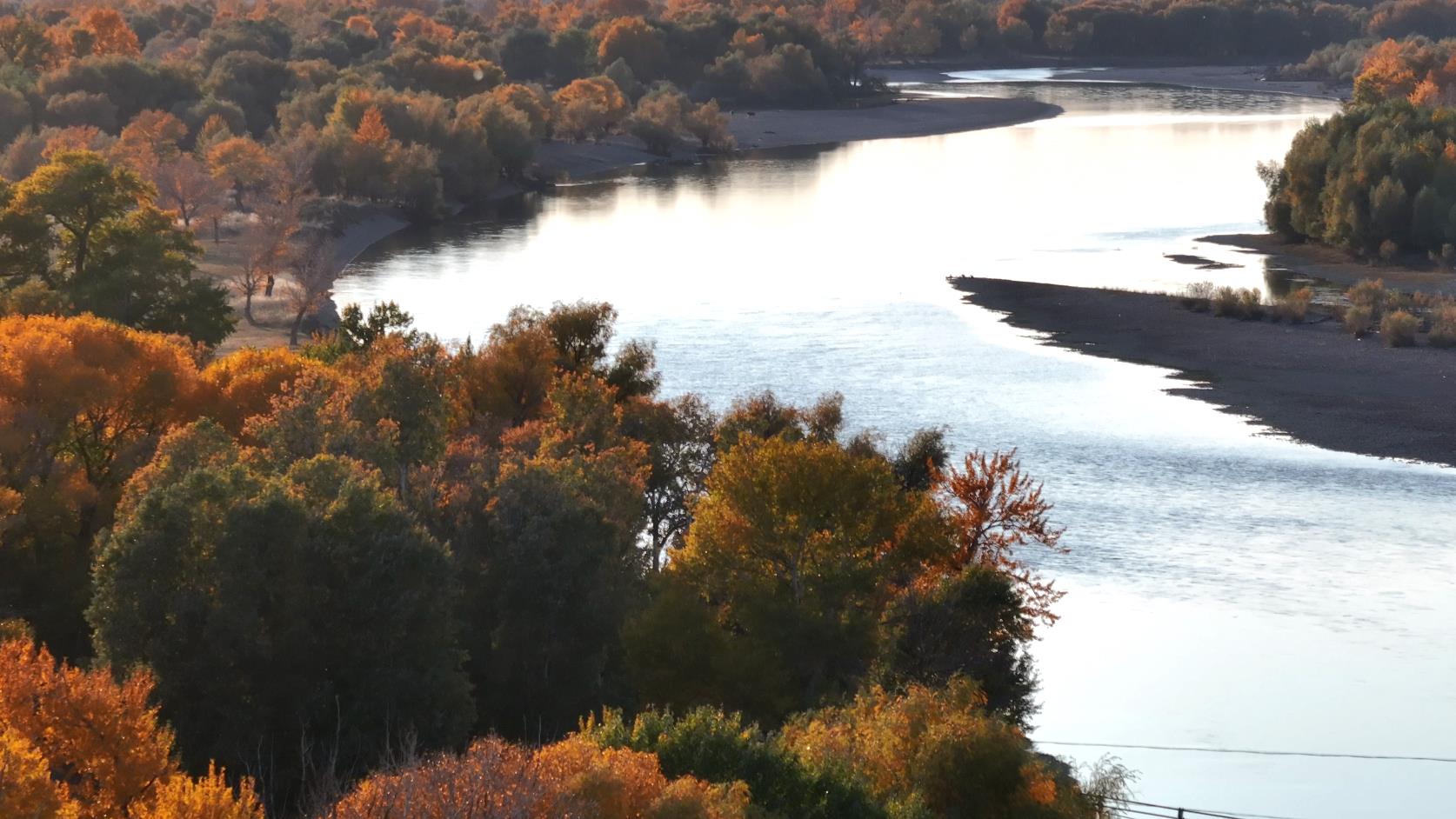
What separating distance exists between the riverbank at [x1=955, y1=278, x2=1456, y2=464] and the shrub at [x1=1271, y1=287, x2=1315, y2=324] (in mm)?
550

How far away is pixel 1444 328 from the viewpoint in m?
56.8

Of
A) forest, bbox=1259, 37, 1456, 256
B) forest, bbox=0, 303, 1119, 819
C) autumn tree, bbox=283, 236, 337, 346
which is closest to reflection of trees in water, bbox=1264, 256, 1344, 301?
forest, bbox=1259, 37, 1456, 256

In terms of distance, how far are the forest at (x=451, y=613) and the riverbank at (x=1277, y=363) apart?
56.2 feet

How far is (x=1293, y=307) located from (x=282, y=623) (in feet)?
152

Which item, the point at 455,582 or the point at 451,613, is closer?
the point at 455,582

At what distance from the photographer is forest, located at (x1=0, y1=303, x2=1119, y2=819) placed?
1755 centimetres

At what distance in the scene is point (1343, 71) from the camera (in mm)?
160375

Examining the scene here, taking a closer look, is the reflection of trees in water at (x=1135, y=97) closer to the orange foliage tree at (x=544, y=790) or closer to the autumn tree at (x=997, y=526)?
the autumn tree at (x=997, y=526)

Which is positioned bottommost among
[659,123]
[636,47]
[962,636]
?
[962,636]

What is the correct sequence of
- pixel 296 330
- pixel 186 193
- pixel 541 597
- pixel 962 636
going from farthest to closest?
pixel 186 193
pixel 296 330
pixel 962 636
pixel 541 597

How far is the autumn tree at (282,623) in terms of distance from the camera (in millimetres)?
21312

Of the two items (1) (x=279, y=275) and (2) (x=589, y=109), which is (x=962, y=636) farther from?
(2) (x=589, y=109)

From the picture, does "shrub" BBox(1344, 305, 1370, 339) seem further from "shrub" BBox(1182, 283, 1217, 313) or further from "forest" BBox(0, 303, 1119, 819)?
"forest" BBox(0, 303, 1119, 819)

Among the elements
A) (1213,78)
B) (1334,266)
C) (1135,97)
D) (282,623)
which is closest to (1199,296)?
(1334,266)
